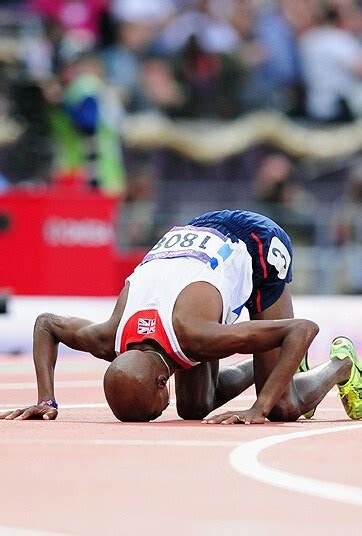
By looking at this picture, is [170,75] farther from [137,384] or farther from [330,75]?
[137,384]

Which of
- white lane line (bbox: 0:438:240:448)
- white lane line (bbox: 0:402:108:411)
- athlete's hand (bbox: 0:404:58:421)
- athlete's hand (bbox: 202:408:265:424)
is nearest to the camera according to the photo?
white lane line (bbox: 0:438:240:448)

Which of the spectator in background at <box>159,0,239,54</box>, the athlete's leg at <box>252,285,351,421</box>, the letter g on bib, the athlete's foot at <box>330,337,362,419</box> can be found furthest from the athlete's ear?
the spectator in background at <box>159,0,239,54</box>

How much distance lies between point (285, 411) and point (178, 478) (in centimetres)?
225

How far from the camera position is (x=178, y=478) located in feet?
14.9

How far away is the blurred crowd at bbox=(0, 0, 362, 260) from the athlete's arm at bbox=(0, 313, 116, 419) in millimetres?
7072

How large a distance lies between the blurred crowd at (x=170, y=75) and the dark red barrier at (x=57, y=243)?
2.82 feet

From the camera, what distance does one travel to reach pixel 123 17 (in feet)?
56.4

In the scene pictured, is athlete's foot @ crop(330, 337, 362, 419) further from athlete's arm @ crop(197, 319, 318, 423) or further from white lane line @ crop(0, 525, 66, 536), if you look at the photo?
white lane line @ crop(0, 525, 66, 536)

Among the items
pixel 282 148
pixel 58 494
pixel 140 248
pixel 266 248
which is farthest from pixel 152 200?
pixel 58 494

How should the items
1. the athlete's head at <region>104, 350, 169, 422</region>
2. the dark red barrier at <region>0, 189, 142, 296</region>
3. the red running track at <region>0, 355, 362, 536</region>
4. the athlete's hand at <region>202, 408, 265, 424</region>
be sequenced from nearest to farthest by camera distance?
the red running track at <region>0, 355, 362, 536</region> < the athlete's head at <region>104, 350, 169, 422</region> < the athlete's hand at <region>202, 408, 265, 424</region> < the dark red barrier at <region>0, 189, 142, 296</region>

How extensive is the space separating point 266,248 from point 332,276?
872cm

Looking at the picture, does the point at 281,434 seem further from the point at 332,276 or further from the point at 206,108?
the point at 206,108

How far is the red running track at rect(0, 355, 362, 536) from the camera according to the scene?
3711 mm

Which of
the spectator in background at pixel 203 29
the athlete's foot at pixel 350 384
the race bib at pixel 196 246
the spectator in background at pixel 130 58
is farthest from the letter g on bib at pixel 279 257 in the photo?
the spectator in background at pixel 203 29
